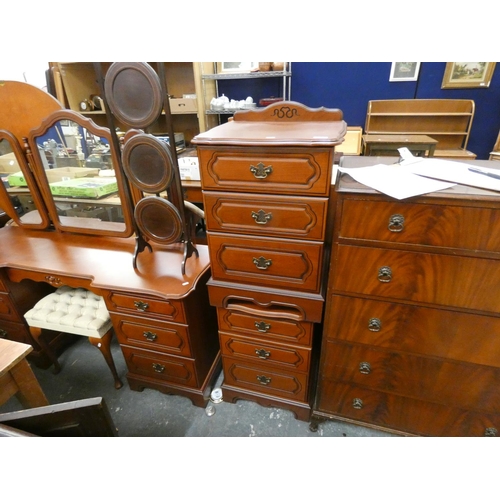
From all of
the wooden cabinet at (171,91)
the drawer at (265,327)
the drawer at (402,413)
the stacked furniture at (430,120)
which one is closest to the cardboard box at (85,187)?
the drawer at (265,327)

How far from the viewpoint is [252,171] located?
1017mm

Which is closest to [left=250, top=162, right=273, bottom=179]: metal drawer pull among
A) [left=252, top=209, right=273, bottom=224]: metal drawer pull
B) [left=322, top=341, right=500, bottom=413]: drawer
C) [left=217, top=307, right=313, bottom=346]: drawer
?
[left=252, top=209, right=273, bottom=224]: metal drawer pull

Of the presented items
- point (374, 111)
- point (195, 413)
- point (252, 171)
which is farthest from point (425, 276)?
point (374, 111)

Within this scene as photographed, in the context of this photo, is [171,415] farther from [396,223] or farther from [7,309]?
[396,223]

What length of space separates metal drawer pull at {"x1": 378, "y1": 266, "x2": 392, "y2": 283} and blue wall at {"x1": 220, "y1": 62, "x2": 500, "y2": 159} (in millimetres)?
2756

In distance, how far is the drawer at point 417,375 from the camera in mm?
1114

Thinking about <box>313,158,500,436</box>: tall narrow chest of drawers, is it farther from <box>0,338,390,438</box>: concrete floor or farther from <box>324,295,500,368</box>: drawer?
<box>0,338,390,438</box>: concrete floor

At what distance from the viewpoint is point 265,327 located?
134 cm

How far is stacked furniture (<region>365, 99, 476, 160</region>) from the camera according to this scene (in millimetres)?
3043

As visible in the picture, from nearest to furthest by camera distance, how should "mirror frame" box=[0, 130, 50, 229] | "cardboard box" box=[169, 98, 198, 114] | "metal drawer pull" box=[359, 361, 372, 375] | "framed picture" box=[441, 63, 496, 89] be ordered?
"metal drawer pull" box=[359, 361, 372, 375]
"mirror frame" box=[0, 130, 50, 229]
"cardboard box" box=[169, 98, 198, 114]
"framed picture" box=[441, 63, 496, 89]

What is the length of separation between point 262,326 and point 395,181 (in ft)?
2.65

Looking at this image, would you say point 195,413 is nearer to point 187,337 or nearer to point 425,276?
point 187,337

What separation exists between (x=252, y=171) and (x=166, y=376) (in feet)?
4.03

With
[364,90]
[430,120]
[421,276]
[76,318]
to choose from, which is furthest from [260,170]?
[430,120]
